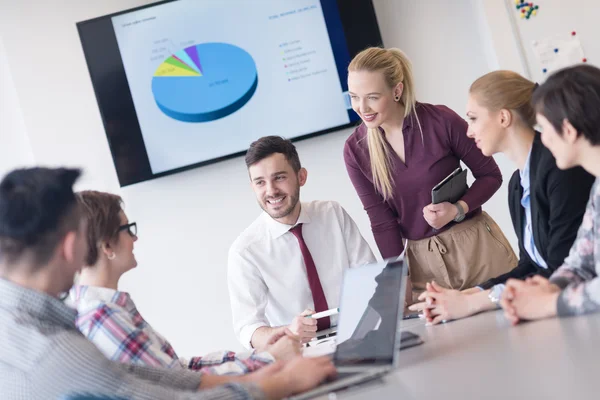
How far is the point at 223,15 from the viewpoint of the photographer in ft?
12.7

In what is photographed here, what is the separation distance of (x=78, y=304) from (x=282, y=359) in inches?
20.3

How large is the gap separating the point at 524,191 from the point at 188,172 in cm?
224

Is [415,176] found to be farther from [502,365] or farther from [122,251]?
[502,365]

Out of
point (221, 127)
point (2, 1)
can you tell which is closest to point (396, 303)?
point (221, 127)

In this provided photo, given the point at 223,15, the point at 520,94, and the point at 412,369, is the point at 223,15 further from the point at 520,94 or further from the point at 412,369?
the point at 412,369

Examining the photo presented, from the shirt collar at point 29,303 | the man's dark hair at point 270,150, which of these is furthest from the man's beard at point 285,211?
the shirt collar at point 29,303

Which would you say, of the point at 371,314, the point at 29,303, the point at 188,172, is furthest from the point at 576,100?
the point at 188,172

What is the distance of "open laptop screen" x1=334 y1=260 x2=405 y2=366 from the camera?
1.50m

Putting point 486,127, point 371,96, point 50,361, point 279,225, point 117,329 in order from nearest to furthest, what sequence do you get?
point 50,361 < point 117,329 < point 486,127 < point 371,96 < point 279,225

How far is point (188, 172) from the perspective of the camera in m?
3.97

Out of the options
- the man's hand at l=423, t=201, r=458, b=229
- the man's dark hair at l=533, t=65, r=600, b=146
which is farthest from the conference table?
the man's hand at l=423, t=201, r=458, b=229

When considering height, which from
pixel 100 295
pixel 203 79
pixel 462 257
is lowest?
pixel 462 257

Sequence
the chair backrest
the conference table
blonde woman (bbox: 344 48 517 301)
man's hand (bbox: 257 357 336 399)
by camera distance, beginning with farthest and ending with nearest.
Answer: blonde woman (bbox: 344 48 517 301)
man's hand (bbox: 257 357 336 399)
the chair backrest
the conference table

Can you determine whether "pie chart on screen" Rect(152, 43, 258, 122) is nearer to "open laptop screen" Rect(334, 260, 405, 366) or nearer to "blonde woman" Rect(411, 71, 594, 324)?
"blonde woman" Rect(411, 71, 594, 324)
